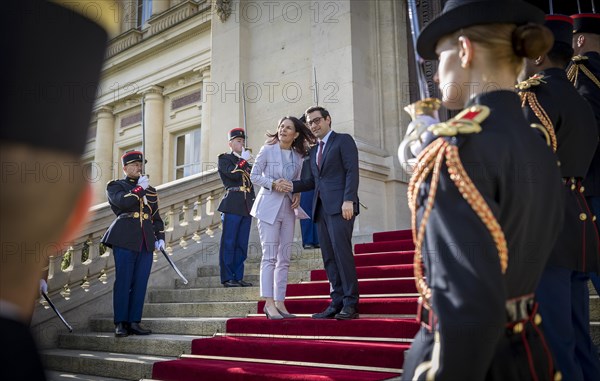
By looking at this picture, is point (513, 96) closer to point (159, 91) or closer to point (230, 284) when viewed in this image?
point (230, 284)

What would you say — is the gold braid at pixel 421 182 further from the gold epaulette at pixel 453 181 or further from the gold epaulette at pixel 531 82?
the gold epaulette at pixel 531 82

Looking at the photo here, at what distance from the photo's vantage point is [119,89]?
16734mm

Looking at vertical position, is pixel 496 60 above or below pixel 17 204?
above

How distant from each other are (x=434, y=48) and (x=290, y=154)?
4.04m

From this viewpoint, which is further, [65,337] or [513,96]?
[65,337]

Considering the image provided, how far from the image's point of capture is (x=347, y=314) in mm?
4797

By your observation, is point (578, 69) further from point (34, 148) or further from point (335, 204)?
point (34, 148)

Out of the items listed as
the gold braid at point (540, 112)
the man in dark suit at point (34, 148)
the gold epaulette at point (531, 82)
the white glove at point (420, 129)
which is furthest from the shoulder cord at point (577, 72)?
the man in dark suit at point (34, 148)

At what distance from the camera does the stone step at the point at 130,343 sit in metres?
5.46

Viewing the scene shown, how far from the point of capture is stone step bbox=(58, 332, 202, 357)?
5.46 meters

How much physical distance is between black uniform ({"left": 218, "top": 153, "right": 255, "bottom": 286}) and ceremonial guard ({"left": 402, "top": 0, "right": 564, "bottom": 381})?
5.46 m

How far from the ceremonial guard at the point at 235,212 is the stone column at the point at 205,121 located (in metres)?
4.28

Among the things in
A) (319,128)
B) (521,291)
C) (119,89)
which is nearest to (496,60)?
(521,291)

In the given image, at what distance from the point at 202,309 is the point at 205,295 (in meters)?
0.42
